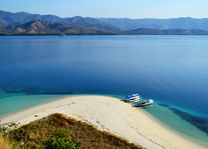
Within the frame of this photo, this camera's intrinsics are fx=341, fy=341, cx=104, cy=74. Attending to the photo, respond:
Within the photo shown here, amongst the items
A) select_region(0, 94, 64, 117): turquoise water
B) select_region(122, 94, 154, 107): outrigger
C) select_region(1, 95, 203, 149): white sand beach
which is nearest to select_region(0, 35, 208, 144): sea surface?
select_region(0, 94, 64, 117): turquoise water

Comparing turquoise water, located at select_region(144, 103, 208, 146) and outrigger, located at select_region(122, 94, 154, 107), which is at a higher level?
outrigger, located at select_region(122, 94, 154, 107)

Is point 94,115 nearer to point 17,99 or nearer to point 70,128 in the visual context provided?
point 70,128

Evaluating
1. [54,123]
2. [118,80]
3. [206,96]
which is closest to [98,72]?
[118,80]

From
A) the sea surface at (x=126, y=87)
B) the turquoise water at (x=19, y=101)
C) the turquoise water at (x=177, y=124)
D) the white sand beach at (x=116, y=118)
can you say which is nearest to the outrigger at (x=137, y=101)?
the turquoise water at (x=177, y=124)

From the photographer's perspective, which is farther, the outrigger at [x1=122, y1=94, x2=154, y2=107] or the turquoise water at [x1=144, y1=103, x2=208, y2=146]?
the outrigger at [x1=122, y1=94, x2=154, y2=107]

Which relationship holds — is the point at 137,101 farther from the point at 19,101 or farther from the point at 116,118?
the point at 19,101

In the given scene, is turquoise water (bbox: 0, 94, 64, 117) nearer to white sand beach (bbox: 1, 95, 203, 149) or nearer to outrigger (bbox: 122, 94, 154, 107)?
white sand beach (bbox: 1, 95, 203, 149)

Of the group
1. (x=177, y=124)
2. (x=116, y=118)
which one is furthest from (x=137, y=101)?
(x=116, y=118)

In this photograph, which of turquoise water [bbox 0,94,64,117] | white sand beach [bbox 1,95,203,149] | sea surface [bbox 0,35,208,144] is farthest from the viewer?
turquoise water [bbox 0,94,64,117]
